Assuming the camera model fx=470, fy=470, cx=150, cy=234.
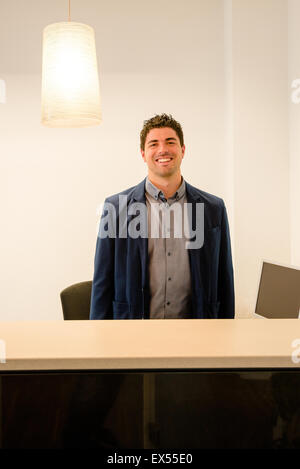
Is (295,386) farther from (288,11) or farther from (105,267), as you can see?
(288,11)

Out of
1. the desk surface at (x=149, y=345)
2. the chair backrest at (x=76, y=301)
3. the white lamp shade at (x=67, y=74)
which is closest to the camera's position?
the desk surface at (x=149, y=345)

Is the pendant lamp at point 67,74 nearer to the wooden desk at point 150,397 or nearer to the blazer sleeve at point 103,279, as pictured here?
the blazer sleeve at point 103,279

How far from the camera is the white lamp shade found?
2.03m

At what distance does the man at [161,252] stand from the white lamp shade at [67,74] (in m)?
0.32

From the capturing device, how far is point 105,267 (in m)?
2.00

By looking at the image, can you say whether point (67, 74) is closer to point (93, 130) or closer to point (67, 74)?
point (67, 74)

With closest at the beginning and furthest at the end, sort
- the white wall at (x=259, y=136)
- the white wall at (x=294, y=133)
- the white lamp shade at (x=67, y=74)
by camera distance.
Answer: the white lamp shade at (x=67, y=74)
the white wall at (x=294, y=133)
the white wall at (x=259, y=136)

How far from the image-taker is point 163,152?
2.09 m

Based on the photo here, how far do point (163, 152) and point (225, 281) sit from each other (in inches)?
25.1

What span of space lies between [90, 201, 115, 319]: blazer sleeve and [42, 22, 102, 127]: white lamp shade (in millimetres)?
517

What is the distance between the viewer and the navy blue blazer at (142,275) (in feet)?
6.32

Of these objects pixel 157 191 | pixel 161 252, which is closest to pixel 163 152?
pixel 157 191

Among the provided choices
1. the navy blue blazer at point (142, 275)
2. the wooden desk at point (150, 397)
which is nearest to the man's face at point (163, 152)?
the navy blue blazer at point (142, 275)

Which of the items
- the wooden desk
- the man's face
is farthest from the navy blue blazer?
the wooden desk
